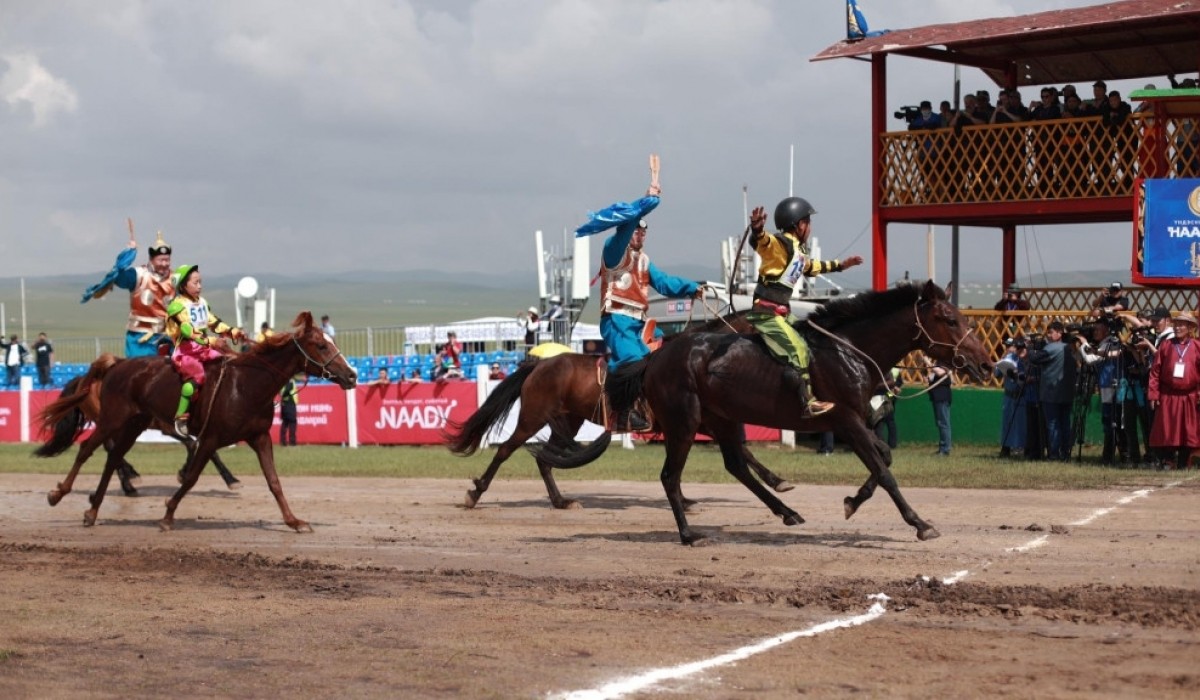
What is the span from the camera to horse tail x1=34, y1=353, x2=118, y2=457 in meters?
15.6

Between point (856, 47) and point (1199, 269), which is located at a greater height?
point (856, 47)

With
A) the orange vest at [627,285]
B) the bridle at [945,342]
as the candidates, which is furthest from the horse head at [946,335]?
the orange vest at [627,285]

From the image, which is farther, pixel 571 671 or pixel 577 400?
pixel 577 400

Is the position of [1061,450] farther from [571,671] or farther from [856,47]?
[571,671]

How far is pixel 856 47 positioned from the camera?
2402 centimetres

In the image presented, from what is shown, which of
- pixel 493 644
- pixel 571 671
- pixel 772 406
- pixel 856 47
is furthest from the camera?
pixel 856 47

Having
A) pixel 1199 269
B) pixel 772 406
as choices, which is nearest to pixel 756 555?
pixel 772 406

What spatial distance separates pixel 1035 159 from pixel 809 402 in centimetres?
1270

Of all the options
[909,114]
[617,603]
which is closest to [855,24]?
[909,114]

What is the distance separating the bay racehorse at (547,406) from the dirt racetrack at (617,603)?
1.92ft

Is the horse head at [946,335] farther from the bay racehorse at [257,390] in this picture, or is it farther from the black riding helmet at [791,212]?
the bay racehorse at [257,390]

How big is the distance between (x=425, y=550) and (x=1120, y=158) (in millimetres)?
13961

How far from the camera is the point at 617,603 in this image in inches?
355

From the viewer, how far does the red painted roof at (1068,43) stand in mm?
21656
